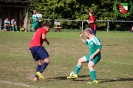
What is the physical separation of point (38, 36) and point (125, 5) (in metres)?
42.9

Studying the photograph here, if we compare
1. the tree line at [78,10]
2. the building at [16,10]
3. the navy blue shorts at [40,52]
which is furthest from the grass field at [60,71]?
the tree line at [78,10]

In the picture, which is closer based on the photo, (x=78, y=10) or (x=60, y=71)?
(x=60, y=71)

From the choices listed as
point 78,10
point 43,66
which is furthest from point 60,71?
point 78,10

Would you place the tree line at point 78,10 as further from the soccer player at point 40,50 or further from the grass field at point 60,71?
the soccer player at point 40,50

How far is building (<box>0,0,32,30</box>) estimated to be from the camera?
44312 mm

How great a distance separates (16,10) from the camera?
46.3 meters

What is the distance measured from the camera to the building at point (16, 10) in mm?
44312

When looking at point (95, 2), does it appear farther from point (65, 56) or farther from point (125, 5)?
point (65, 56)

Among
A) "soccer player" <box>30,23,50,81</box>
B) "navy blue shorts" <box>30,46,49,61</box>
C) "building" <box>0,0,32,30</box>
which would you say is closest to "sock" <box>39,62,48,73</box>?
"soccer player" <box>30,23,50,81</box>

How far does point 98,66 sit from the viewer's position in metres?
14.0

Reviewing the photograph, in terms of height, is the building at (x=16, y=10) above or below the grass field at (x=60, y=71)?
above

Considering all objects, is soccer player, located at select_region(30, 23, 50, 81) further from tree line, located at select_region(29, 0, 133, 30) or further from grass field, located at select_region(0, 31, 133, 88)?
tree line, located at select_region(29, 0, 133, 30)

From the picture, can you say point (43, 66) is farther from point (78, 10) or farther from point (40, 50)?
point (78, 10)

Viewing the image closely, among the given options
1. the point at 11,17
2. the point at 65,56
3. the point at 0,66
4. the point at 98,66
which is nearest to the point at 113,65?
the point at 98,66
